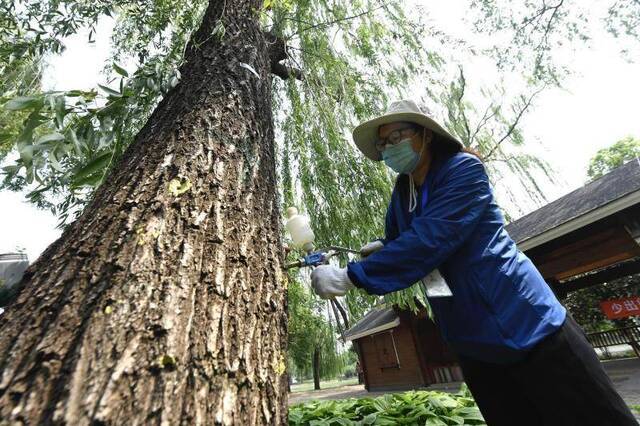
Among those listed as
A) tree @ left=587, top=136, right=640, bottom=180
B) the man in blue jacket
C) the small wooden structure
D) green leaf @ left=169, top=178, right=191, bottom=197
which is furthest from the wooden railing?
tree @ left=587, top=136, right=640, bottom=180

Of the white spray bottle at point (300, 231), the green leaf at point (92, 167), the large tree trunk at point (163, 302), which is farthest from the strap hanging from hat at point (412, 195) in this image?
the green leaf at point (92, 167)

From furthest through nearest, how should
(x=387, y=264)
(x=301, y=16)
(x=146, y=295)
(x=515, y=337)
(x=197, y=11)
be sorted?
(x=301, y=16) < (x=197, y=11) < (x=387, y=264) < (x=515, y=337) < (x=146, y=295)

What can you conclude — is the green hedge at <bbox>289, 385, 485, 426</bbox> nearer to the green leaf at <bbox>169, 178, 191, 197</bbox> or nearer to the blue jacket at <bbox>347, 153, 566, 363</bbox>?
the blue jacket at <bbox>347, 153, 566, 363</bbox>

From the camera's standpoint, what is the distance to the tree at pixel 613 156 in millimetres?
28266

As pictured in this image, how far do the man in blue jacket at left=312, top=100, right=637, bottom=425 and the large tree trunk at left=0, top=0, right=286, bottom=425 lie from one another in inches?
20.2

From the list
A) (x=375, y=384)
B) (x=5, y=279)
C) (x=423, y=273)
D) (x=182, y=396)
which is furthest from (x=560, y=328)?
(x=375, y=384)

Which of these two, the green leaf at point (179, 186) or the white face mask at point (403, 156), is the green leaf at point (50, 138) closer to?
the green leaf at point (179, 186)

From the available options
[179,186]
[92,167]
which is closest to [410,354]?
[92,167]

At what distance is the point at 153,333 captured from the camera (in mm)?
746

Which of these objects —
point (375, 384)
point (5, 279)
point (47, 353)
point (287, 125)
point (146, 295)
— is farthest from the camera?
point (375, 384)

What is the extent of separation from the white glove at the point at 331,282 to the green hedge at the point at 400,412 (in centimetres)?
122

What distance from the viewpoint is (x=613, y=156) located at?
29.3 metres

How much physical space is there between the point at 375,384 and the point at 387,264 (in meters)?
17.0

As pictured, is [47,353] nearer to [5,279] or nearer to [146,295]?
[146,295]
